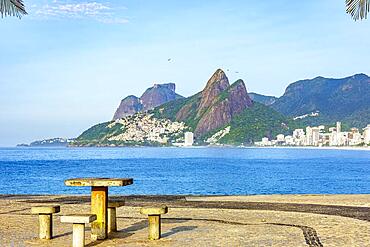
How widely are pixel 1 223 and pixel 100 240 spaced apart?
3.37m

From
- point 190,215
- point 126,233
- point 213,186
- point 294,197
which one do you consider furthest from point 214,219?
point 213,186

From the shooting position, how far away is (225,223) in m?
12.5

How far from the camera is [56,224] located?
12.6m

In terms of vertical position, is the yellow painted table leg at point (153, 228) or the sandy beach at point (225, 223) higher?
the yellow painted table leg at point (153, 228)

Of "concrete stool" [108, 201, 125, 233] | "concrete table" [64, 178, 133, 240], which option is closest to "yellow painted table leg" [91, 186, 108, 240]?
"concrete table" [64, 178, 133, 240]

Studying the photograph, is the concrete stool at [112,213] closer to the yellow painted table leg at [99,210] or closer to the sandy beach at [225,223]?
the sandy beach at [225,223]

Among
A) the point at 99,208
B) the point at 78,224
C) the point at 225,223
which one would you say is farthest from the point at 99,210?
the point at 225,223

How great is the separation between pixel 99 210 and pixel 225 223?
11.1 ft

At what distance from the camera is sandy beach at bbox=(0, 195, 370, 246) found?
10141 mm

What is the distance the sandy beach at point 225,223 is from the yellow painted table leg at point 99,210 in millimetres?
258

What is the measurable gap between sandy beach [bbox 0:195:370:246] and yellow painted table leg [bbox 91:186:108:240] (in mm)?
258

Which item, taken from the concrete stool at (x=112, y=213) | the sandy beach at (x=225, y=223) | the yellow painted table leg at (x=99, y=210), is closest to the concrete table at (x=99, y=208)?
the yellow painted table leg at (x=99, y=210)

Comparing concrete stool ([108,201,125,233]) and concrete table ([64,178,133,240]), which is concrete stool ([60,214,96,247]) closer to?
concrete table ([64,178,133,240])

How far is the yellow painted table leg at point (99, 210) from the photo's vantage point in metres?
10.1
